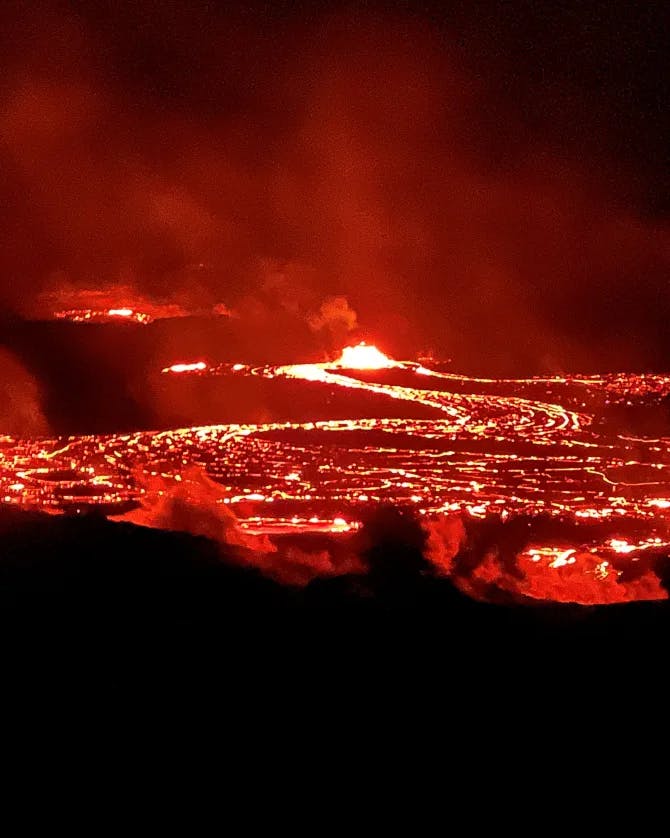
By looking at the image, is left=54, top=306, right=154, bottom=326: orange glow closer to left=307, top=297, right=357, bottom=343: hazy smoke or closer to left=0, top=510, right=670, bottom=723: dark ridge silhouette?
left=307, top=297, right=357, bottom=343: hazy smoke

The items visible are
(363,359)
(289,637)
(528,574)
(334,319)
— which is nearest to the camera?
(289,637)

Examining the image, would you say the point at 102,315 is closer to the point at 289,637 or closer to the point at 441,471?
the point at 441,471

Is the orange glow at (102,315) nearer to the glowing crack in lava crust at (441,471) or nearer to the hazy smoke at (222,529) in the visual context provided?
the glowing crack in lava crust at (441,471)

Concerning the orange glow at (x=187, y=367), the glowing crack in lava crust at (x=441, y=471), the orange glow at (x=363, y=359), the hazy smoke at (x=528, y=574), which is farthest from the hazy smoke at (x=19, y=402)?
the hazy smoke at (x=528, y=574)

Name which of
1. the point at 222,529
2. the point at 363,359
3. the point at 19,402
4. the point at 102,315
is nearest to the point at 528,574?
the point at 222,529

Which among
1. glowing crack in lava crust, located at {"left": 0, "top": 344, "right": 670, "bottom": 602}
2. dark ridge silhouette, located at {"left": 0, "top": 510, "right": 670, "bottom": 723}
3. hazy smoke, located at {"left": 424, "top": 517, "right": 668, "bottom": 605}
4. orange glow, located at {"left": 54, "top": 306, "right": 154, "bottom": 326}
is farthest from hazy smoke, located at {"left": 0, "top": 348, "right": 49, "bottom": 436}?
hazy smoke, located at {"left": 424, "top": 517, "right": 668, "bottom": 605}

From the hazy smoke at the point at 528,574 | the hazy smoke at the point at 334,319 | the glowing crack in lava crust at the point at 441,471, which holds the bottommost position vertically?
the hazy smoke at the point at 528,574

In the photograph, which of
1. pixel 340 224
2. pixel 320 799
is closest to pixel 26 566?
pixel 320 799
